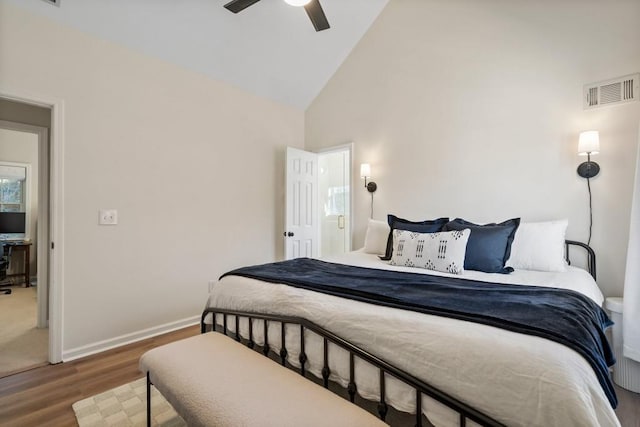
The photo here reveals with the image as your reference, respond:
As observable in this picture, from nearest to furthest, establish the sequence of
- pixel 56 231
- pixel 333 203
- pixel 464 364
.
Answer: pixel 464 364
pixel 56 231
pixel 333 203

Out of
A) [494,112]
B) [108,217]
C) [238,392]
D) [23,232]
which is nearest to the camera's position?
[238,392]

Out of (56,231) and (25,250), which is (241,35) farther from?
(25,250)

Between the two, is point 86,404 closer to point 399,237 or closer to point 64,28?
point 399,237

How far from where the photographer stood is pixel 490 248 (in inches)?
85.7

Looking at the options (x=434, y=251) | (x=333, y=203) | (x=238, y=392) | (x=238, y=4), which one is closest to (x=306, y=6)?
(x=238, y=4)

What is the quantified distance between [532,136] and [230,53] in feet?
10.3

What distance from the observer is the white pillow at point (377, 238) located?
305 centimetres

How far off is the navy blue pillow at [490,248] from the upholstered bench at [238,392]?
1.56m

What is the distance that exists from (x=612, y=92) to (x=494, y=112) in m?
0.80

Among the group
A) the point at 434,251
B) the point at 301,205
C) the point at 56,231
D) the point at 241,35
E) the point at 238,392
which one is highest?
the point at 241,35

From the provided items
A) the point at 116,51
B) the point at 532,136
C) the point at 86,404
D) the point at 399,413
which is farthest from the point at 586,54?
the point at 86,404

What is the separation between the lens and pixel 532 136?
2.61 m

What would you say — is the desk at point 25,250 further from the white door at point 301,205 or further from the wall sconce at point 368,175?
the wall sconce at point 368,175

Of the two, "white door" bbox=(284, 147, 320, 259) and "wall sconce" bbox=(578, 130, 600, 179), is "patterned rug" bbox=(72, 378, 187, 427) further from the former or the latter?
"wall sconce" bbox=(578, 130, 600, 179)
